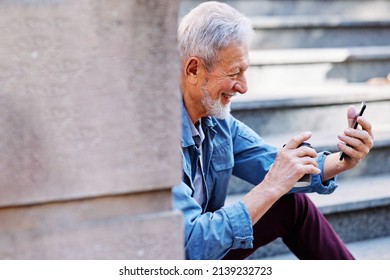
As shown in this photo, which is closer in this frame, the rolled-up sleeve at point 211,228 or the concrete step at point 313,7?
the rolled-up sleeve at point 211,228

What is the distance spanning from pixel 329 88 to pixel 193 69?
1454 millimetres

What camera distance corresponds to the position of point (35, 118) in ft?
4.04

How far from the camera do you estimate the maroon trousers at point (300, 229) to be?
7.42ft

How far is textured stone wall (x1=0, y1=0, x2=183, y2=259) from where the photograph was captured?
1.22 meters

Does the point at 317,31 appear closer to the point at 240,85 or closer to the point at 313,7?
the point at 313,7

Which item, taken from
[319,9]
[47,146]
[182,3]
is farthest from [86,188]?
[319,9]

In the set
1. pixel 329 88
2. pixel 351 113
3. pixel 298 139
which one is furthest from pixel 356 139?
pixel 329 88

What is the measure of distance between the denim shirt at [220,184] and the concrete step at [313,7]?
5.08 feet

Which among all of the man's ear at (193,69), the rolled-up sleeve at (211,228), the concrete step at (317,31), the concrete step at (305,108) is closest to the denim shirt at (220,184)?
the rolled-up sleeve at (211,228)

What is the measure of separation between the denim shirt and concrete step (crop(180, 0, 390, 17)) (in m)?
1.55

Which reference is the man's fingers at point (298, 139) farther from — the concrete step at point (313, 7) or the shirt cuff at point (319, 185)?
the concrete step at point (313, 7)

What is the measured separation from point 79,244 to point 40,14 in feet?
1.41

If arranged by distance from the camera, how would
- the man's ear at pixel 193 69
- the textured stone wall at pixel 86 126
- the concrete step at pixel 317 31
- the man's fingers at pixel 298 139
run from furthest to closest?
the concrete step at pixel 317 31, the man's ear at pixel 193 69, the man's fingers at pixel 298 139, the textured stone wall at pixel 86 126
